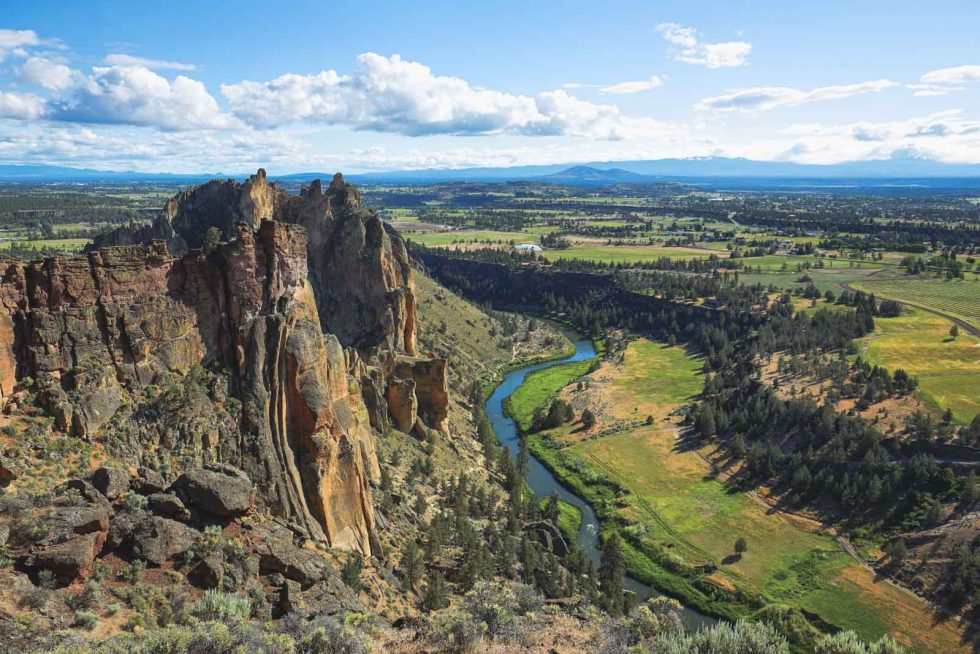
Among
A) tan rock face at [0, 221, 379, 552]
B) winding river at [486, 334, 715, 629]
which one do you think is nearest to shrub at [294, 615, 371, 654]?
tan rock face at [0, 221, 379, 552]

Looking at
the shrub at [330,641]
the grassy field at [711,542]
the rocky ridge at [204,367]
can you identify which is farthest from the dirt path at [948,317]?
the shrub at [330,641]

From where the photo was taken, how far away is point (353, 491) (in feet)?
147

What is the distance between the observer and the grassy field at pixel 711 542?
56.8 m

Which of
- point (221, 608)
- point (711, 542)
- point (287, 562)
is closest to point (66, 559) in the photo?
point (221, 608)

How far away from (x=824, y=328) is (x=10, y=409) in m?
140

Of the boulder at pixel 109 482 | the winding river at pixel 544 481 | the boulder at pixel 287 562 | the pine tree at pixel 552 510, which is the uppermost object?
the boulder at pixel 109 482

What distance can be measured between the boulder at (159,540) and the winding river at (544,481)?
42379 mm

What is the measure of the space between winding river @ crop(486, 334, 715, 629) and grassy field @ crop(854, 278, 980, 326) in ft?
324

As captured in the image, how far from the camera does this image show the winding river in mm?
61009

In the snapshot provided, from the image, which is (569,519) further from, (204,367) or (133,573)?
(133,573)

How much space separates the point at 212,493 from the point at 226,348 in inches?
488

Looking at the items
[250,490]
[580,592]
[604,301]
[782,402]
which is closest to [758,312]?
[604,301]

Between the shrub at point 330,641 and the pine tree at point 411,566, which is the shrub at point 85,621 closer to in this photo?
the shrub at point 330,641

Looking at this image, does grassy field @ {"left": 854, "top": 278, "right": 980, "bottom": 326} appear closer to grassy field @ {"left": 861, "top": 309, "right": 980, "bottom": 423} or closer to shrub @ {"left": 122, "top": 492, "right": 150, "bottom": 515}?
grassy field @ {"left": 861, "top": 309, "right": 980, "bottom": 423}
